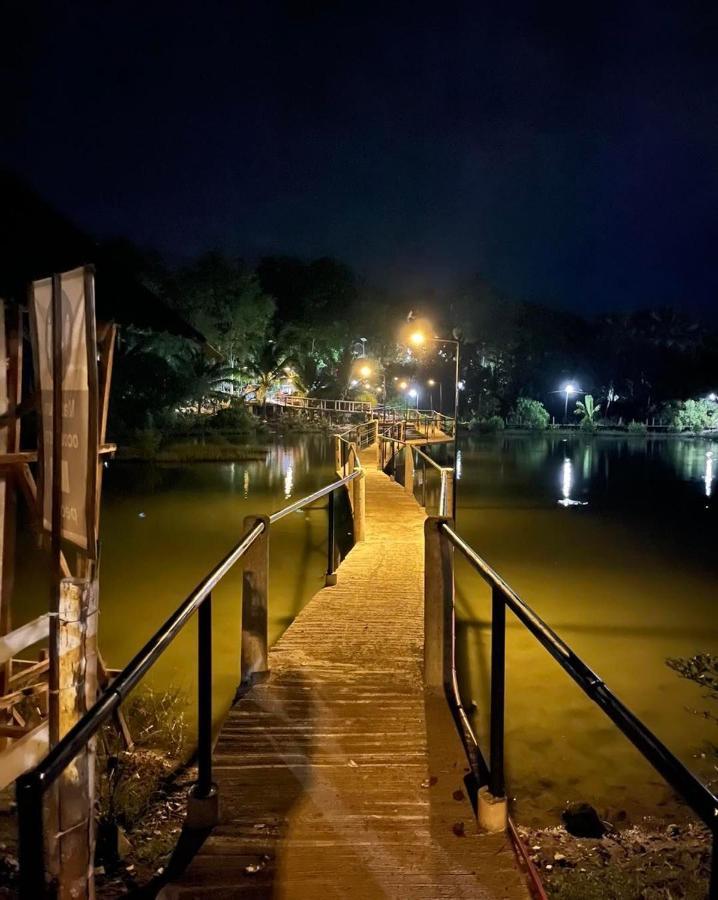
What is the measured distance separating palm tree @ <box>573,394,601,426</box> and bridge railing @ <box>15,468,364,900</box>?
70.6 meters

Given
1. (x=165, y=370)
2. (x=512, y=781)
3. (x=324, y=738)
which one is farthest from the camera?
(x=165, y=370)

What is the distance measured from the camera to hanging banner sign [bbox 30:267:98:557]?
11.0ft

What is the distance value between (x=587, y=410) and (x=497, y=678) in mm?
73142

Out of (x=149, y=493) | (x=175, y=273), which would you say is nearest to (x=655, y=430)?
(x=175, y=273)

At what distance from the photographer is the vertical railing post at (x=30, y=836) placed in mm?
1505

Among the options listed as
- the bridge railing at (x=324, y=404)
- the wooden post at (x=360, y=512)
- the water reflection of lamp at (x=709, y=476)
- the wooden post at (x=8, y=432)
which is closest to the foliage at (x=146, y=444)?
the wooden post at (x=360, y=512)

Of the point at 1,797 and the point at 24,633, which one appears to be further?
the point at 1,797

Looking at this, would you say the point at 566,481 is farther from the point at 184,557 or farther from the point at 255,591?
the point at 255,591

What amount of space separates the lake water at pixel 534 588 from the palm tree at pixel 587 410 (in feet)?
138

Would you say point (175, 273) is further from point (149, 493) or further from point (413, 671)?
point (413, 671)

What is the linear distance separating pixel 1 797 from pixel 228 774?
232cm

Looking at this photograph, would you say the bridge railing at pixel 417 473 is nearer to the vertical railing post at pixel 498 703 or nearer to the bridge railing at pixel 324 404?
the vertical railing post at pixel 498 703

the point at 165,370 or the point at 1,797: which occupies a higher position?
the point at 165,370

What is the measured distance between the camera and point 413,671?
4.90 m
